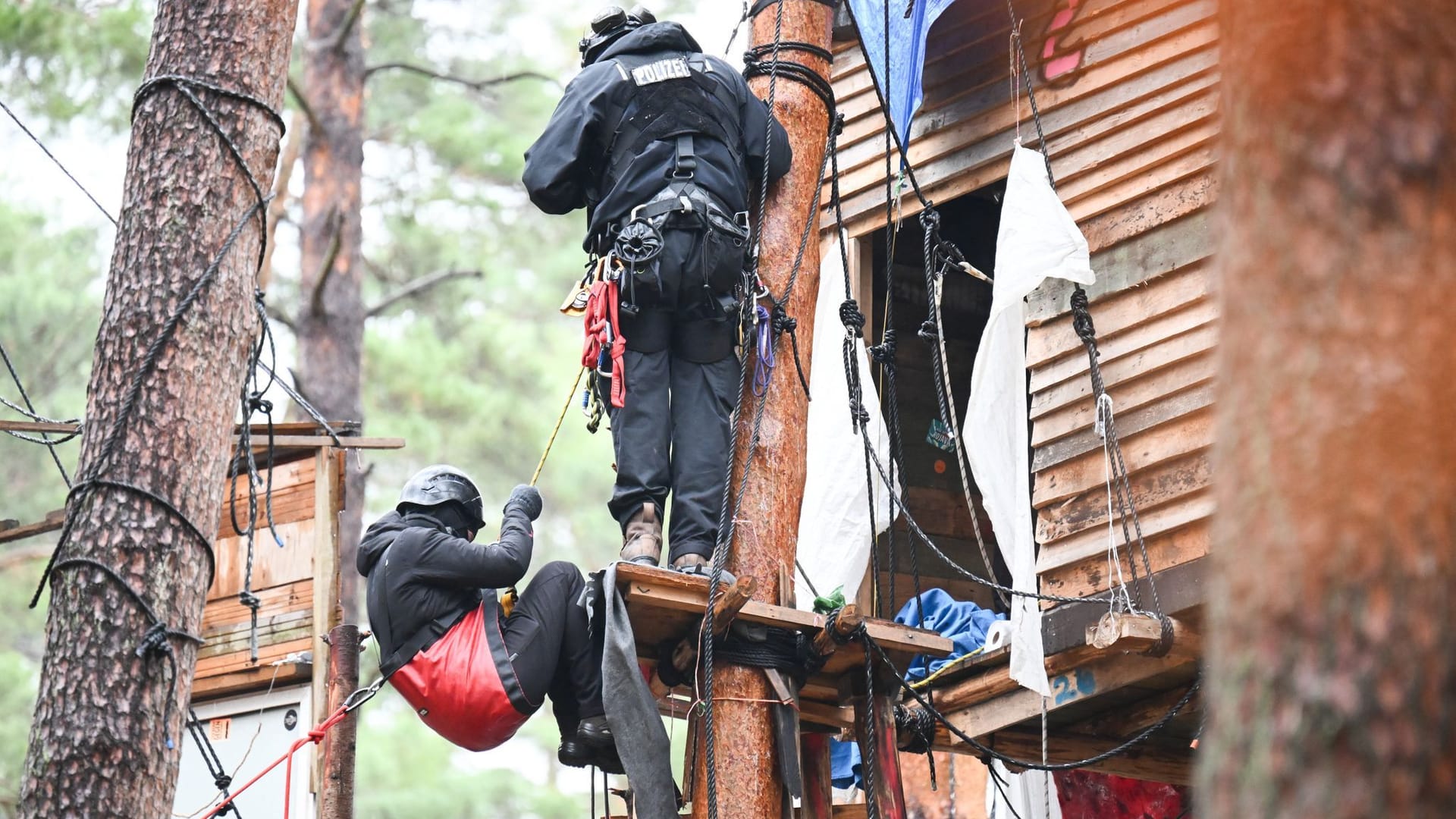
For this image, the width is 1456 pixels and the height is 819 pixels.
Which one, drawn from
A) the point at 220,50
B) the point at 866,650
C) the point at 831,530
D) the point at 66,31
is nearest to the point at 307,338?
the point at 66,31

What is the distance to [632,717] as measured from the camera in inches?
240

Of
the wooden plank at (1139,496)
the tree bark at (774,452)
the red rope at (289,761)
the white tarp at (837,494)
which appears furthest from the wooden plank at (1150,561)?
the red rope at (289,761)

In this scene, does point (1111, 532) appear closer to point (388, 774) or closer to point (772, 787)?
point (772, 787)

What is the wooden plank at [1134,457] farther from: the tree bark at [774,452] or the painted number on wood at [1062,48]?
the painted number on wood at [1062,48]

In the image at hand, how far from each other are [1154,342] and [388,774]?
579 inches

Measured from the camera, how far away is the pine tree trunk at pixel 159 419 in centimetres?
543

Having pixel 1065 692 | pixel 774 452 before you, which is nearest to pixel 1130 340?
pixel 1065 692

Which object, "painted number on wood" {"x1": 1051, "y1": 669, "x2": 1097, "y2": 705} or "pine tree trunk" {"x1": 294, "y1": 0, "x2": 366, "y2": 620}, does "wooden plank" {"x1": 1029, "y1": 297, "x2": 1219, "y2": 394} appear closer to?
"painted number on wood" {"x1": 1051, "y1": 669, "x2": 1097, "y2": 705}

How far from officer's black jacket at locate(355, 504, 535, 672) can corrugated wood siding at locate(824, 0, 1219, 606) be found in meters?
2.87

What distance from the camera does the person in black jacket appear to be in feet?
21.3

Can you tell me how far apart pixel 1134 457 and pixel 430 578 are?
3.35 meters

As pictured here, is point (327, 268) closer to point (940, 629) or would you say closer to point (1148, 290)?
point (940, 629)

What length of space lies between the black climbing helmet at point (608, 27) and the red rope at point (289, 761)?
9.90 feet

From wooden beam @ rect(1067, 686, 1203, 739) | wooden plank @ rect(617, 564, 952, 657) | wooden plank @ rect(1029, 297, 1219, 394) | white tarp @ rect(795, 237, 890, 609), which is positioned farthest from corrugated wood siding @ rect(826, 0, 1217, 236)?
wooden plank @ rect(617, 564, 952, 657)
